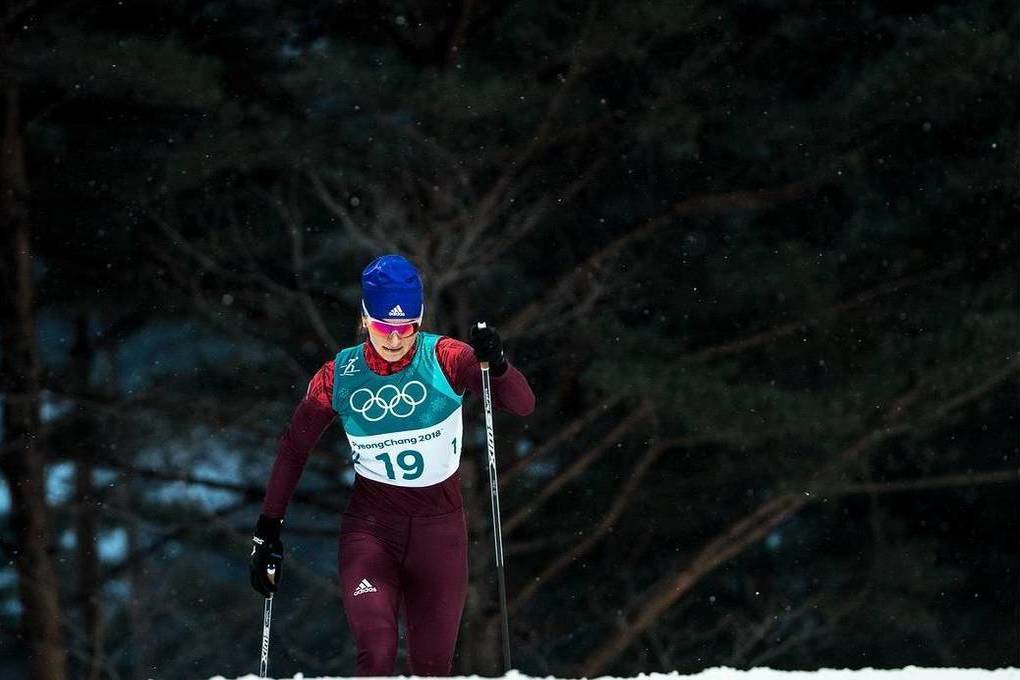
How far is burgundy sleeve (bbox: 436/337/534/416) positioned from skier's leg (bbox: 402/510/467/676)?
467mm

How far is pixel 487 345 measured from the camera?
5.31m

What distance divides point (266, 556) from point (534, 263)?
10479 mm

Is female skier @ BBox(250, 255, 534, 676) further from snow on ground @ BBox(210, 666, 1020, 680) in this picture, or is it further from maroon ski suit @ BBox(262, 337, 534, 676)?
snow on ground @ BBox(210, 666, 1020, 680)

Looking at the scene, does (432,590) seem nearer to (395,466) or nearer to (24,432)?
(395,466)

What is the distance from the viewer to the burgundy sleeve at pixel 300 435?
560 cm

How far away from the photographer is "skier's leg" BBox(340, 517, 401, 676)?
17.6 ft

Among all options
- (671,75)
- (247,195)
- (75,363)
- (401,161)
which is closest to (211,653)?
(75,363)

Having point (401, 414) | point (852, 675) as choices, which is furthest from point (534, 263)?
point (852, 675)

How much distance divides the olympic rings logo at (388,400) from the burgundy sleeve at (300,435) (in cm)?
12

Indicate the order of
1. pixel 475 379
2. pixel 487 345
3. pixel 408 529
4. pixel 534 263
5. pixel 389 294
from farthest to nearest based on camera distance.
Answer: pixel 534 263 < pixel 408 529 < pixel 475 379 < pixel 389 294 < pixel 487 345

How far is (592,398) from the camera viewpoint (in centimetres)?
1545

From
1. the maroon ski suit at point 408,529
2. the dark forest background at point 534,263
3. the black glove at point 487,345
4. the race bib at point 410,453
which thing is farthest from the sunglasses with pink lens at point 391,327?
the dark forest background at point 534,263

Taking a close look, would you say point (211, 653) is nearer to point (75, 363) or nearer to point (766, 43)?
point (75, 363)

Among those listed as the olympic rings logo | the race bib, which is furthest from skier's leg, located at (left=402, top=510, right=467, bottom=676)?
the olympic rings logo
